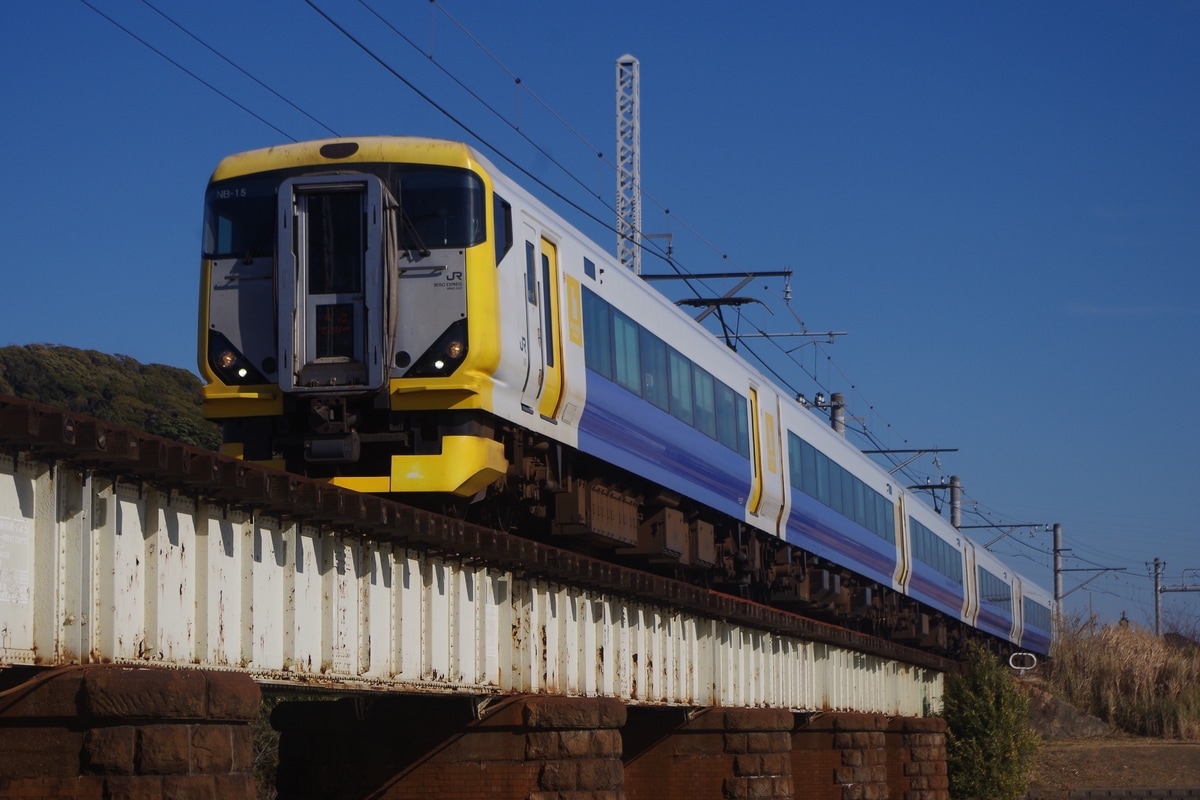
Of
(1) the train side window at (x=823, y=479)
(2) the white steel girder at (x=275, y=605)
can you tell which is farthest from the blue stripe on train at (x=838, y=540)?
(2) the white steel girder at (x=275, y=605)

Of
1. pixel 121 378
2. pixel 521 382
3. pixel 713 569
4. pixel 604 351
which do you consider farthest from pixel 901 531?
pixel 121 378

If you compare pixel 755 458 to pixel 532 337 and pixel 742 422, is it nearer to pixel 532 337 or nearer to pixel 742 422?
pixel 742 422

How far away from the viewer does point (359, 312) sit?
458 inches

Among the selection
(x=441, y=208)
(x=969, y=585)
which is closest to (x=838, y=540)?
(x=441, y=208)

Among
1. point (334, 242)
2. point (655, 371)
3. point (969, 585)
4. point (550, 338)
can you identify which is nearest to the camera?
point (334, 242)

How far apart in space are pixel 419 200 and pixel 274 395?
168 centimetres

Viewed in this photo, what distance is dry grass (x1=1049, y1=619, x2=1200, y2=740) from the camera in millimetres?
46750

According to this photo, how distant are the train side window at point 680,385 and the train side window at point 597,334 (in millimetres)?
1967

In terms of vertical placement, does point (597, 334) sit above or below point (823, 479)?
above

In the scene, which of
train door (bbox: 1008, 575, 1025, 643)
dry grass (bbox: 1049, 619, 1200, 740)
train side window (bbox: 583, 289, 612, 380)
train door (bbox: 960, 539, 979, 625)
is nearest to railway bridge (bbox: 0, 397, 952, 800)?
train side window (bbox: 583, 289, 612, 380)

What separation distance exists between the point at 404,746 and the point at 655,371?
4.67m

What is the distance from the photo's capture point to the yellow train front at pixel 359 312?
37.8ft

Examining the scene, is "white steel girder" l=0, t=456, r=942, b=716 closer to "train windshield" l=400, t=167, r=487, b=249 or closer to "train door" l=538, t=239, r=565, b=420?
"train door" l=538, t=239, r=565, b=420

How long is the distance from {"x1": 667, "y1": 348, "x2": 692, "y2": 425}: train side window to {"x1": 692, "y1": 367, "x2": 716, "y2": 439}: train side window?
29 centimetres
